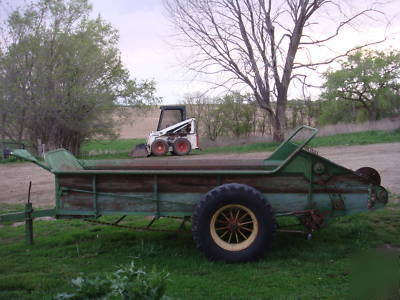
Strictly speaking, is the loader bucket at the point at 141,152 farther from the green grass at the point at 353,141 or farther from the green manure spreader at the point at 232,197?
the green manure spreader at the point at 232,197

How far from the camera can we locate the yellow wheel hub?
449 cm

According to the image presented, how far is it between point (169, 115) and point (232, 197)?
59.5 ft

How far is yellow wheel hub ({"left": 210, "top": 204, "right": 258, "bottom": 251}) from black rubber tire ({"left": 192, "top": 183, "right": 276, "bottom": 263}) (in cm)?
3

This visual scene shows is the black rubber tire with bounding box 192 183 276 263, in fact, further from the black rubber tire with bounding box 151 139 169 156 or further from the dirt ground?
the black rubber tire with bounding box 151 139 169 156

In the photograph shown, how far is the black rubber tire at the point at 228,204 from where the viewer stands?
14.5 feet

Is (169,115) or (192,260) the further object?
(169,115)

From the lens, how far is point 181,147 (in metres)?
20.3

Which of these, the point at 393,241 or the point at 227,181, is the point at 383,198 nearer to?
the point at 393,241

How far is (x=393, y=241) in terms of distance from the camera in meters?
5.22

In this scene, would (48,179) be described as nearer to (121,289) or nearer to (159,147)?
(159,147)

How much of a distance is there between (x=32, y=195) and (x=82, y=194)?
211 inches

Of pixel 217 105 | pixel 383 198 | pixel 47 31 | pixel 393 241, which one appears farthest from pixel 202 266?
pixel 217 105

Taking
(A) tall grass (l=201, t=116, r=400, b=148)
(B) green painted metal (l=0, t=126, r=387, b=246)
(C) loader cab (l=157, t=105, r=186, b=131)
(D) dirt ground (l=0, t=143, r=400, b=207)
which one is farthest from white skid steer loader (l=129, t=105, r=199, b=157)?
(B) green painted metal (l=0, t=126, r=387, b=246)

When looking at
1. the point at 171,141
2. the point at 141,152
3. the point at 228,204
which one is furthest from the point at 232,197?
the point at 141,152
